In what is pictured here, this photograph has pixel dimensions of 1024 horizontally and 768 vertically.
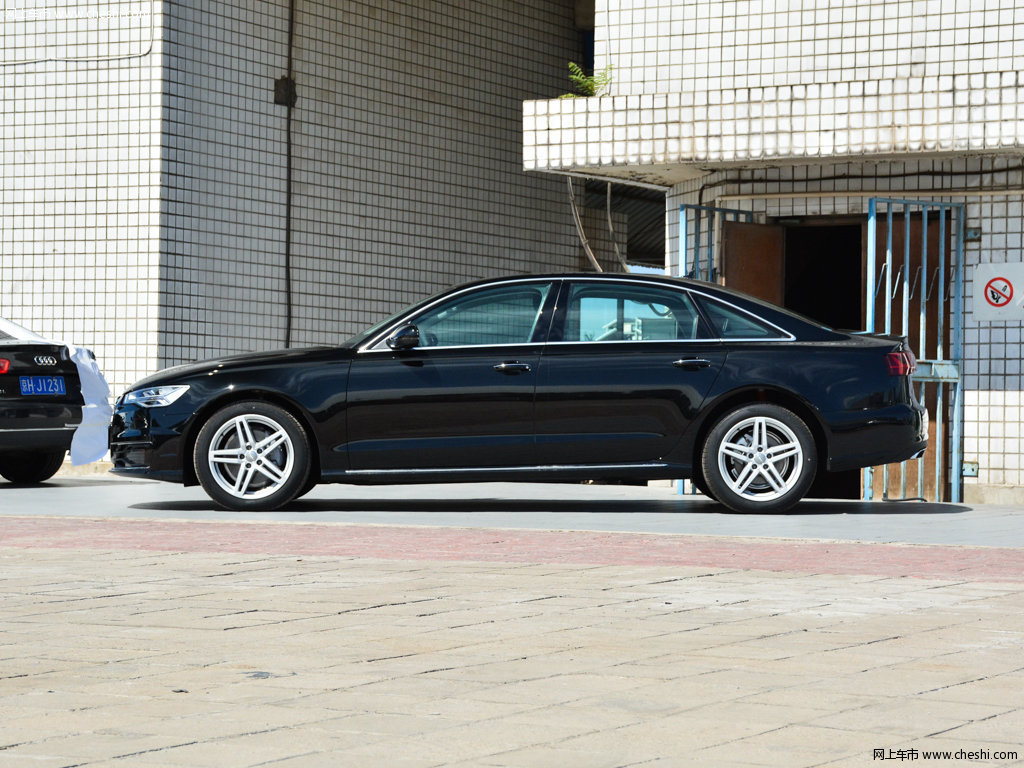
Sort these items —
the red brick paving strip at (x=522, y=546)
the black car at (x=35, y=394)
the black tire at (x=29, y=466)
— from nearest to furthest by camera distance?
the red brick paving strip at (x=522, y=546) < the black car at (x=35, y=394) < the black tire at (x=29, y=466)

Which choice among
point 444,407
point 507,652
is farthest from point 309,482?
point 507,652

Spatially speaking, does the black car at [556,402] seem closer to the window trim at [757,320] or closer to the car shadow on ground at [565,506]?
the window trim at [757,320]

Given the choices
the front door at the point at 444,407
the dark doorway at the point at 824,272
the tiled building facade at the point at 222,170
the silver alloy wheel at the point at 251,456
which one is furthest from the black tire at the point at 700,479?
the tiled building facade at the point at 222,170

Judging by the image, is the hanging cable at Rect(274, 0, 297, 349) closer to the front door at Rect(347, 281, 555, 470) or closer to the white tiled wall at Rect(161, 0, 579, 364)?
the white tiled wall at Rect(161, 0, 579, 364)

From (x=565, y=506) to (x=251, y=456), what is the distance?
2.16 m

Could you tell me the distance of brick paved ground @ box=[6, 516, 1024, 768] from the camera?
4051 millimetres

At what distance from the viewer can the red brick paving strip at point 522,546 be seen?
774 centimetres

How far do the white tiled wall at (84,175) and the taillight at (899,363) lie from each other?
6.93 m

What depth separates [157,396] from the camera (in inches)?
422

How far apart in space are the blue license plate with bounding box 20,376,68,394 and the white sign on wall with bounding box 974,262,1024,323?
679 centimetres

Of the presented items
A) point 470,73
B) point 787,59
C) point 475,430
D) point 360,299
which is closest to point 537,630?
point 475,430

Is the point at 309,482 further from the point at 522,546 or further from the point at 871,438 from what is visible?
the point at 871,438

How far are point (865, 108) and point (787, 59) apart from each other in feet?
4.00

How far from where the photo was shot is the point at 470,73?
1831 centimetres
